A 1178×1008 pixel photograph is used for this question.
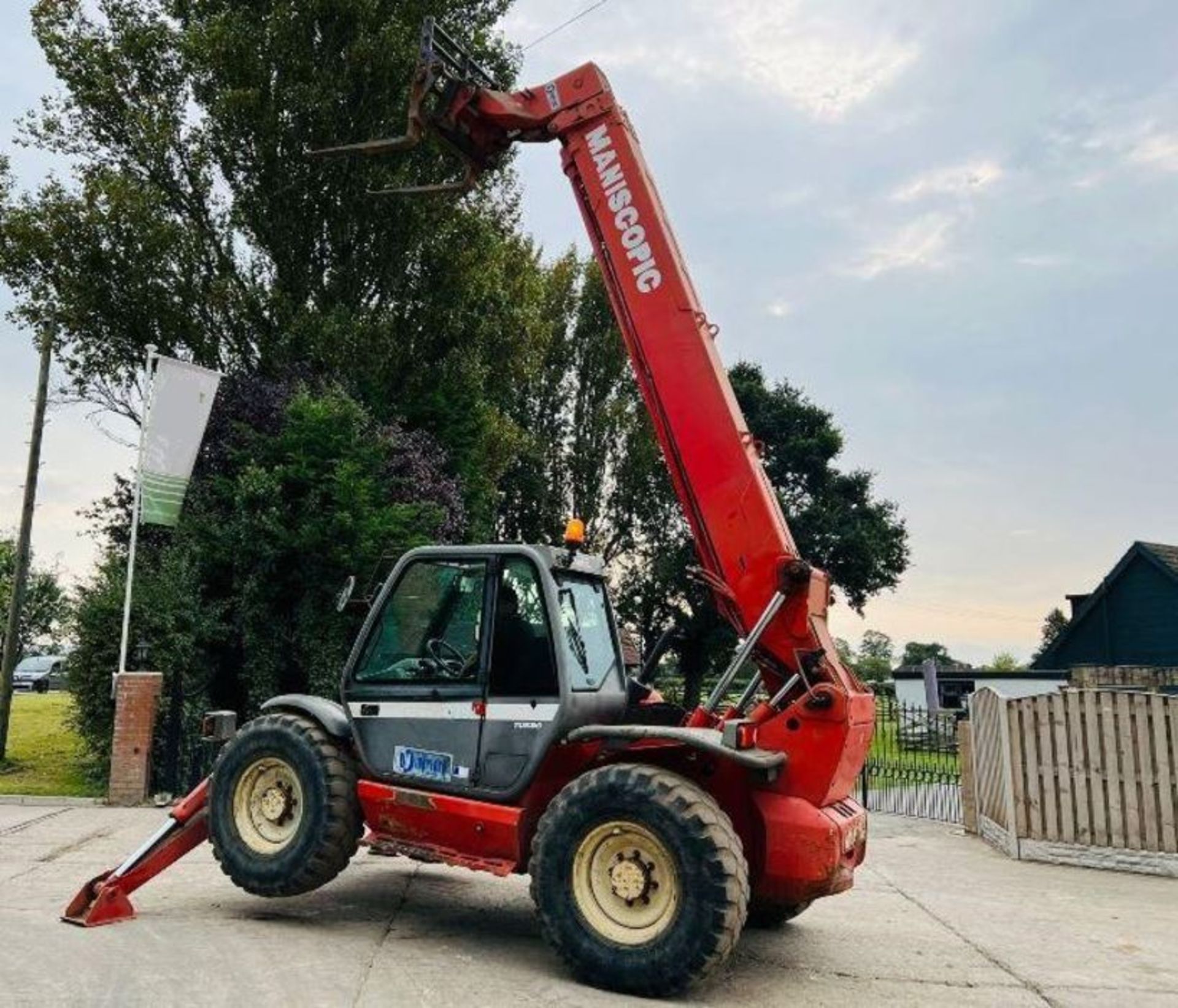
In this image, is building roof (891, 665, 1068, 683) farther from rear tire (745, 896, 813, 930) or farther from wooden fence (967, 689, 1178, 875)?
rear tire (745, 896, 813, 930)

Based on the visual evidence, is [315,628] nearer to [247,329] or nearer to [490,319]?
[247,329]

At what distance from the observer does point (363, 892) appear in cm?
698

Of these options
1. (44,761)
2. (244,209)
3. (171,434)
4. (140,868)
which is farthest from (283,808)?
(244,209)

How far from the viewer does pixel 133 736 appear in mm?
11398

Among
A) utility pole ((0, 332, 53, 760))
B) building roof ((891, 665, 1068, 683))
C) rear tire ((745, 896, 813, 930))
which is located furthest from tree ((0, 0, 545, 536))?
building roof ((891, 665, 1068, 683))

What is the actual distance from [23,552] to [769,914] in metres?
12.9

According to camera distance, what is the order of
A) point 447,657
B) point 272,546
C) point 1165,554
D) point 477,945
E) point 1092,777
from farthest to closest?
point 1165,554
point 272,546
point 1092,777
point 447,657
point 477,945

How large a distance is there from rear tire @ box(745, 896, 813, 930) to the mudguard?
2751 mm

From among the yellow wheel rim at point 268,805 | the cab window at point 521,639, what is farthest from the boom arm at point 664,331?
the yellow wheel rim at point 268,805

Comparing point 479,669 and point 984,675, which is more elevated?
point 984,675

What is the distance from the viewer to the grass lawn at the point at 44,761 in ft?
39.8

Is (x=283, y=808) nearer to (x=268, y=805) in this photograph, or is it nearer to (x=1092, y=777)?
(x=268, y=805)

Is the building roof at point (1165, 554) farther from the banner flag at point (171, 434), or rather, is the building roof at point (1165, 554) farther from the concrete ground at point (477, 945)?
the banner flag at point (171, 434)

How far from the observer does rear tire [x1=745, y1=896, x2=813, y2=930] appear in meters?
6.14
